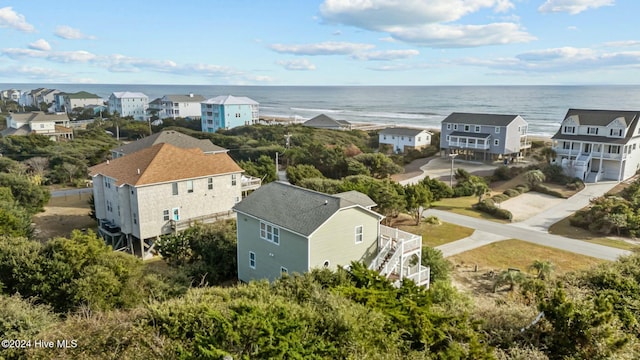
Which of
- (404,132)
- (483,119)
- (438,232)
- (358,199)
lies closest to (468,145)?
(483,119)

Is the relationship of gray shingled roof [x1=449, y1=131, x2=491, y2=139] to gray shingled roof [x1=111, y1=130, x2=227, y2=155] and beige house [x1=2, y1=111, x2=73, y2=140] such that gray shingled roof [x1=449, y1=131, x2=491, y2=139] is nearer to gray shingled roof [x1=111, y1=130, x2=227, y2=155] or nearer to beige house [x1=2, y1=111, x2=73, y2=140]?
gray shingled roof [x1=111, y1=130, x2=227, y2=155]

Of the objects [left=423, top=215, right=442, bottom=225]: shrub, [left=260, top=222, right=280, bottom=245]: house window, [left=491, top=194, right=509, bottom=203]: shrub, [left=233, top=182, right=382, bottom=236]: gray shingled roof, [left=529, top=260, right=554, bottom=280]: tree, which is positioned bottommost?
[left=423, top=215, right=442, bottom=225]: shrub

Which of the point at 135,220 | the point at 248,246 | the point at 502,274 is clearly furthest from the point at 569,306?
the point at 135,220

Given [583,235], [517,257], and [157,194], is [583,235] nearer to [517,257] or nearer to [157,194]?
[517,257]

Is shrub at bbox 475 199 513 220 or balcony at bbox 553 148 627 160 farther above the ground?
balcony at bbox 553 148 627 160

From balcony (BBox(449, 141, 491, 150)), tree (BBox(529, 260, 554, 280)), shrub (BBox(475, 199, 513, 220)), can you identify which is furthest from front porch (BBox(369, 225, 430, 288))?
balcony (BBox(449, 141, 491, 150))

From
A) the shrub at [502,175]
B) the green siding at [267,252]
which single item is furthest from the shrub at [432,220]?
the shrub at [502,175]

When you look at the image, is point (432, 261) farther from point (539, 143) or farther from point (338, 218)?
point (539, 143)

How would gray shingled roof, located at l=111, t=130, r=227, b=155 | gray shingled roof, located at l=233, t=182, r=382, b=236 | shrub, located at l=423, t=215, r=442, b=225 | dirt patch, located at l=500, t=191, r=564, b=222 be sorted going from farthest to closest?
gray shingled roof, located at l=111, t=130, r=227, b=155
dirt patch, located at l=500, t=191, r=564, b=222
shrub, located at l=423, t=215, r=442, b=225
gray shingled roof, located at l=233, t=182, r=382, b=236
